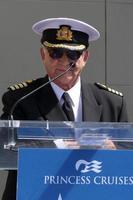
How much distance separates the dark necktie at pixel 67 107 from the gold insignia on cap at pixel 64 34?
21 cm

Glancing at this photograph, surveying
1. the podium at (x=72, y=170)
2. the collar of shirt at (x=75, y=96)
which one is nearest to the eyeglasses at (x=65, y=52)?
the collar of shirt at (x=75, y=96)

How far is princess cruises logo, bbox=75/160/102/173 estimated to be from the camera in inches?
54.2

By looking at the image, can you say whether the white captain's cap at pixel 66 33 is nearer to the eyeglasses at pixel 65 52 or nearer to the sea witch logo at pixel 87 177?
the eyeglasses at pixel 65 52

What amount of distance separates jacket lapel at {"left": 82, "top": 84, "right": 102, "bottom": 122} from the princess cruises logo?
53 cm

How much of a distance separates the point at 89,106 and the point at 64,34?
0.28m

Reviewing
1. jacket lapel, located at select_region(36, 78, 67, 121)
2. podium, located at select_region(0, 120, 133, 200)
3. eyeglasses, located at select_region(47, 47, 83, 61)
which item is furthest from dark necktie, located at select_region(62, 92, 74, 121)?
podium, located at select_region(0, 120, 133, 200)

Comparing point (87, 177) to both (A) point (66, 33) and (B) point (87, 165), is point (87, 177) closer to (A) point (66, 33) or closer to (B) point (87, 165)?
(B) point (87, 165)

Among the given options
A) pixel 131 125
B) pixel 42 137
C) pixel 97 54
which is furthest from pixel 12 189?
pixel 97 54

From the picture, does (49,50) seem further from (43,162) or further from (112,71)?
(112,71)

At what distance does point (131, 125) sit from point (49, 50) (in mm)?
548

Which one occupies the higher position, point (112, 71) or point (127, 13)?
point (127, 13)

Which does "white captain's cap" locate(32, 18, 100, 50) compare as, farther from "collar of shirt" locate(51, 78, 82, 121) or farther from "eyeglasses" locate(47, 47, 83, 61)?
"collar of shirt" locate(51, 78, 82, 121)

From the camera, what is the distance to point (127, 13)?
4113 millimetres

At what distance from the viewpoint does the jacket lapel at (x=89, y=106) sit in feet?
6.32
